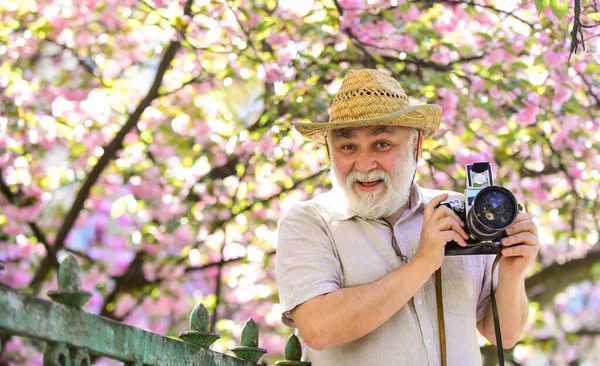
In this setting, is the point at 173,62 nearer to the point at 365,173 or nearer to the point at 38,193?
the point at 38,193

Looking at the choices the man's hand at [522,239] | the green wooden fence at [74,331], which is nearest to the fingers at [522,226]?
the man's hand at [522,239]

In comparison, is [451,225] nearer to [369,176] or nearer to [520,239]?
[520,239]

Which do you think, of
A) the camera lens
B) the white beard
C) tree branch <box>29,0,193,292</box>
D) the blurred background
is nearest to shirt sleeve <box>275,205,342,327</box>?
the white beard

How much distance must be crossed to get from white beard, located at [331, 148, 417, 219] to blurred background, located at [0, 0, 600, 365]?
6.57ft

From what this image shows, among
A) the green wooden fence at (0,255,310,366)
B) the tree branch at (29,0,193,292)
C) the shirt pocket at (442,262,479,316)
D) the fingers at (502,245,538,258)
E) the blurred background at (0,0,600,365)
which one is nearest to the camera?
the green wooden fence at (0,255,310,366)

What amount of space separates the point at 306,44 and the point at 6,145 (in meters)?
2.04

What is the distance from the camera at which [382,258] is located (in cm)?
244

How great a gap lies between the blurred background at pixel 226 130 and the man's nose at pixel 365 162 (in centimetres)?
199

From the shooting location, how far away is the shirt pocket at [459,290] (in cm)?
241

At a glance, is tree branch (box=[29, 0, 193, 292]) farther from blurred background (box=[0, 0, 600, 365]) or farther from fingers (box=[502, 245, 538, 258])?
fingers (box=[502, 245, 538, 258])

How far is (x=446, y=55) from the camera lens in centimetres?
486

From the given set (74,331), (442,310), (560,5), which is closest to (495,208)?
(442,310)

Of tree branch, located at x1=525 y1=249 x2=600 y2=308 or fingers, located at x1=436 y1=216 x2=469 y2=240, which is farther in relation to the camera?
tree branch, located at x1=525 y1=249 x2=600 y2=308

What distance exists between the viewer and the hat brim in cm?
249
